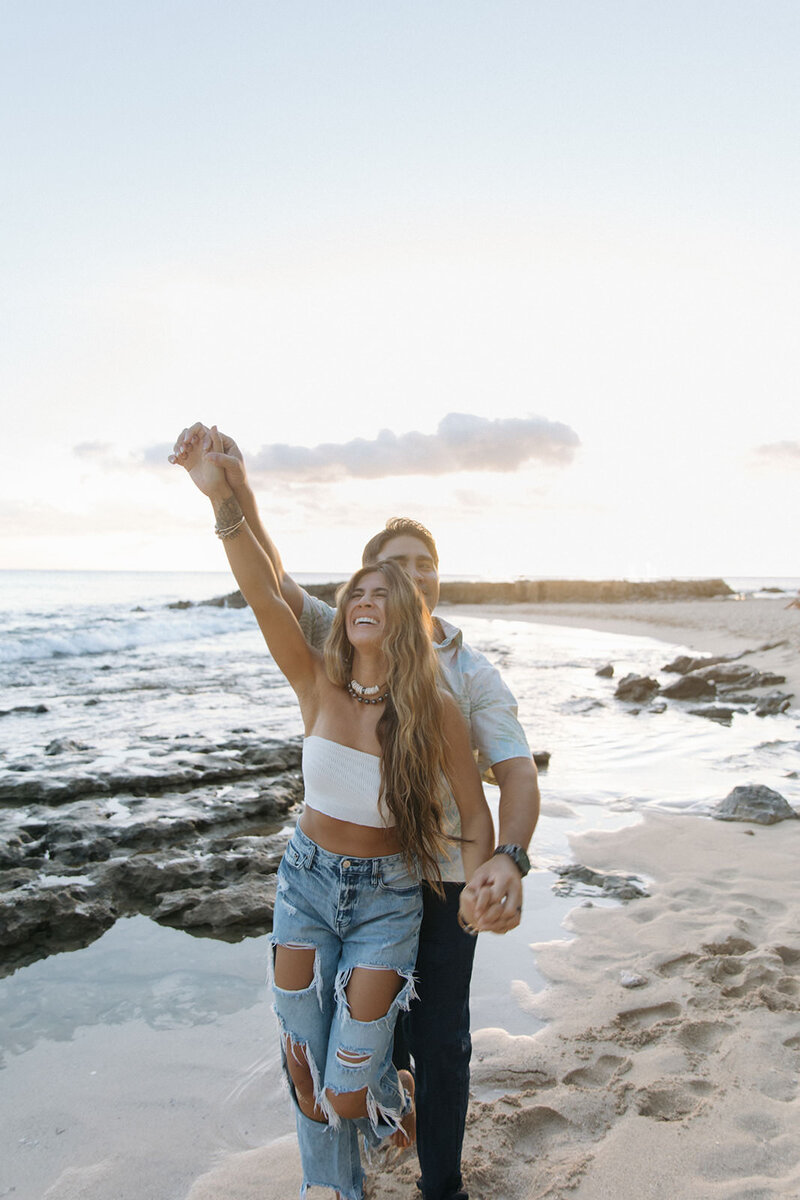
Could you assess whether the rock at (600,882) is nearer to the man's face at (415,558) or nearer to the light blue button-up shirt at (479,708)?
the light blue button-up shirt at (479,708)

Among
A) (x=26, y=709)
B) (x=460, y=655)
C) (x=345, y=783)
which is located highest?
(x=460, y=655)

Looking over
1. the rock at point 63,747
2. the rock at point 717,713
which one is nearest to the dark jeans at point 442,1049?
the rock at point 63,747

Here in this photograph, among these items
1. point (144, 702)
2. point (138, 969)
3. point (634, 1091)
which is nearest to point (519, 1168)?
point (634, 1091)

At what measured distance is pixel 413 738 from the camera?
2.43 metres

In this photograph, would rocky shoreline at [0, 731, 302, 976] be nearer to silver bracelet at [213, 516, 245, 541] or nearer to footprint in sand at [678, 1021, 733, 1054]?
footprint in sand at [678, 1021, 733, 1054]

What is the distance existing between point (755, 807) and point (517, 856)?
16.4 ft

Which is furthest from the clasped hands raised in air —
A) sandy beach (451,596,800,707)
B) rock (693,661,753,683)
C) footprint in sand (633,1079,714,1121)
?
rock (693,661,753,683)

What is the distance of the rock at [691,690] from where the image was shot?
529 inches

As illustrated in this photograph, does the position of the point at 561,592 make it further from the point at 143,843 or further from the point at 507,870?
the point at 507,870

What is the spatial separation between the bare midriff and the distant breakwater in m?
49.2

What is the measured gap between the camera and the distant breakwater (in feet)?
173

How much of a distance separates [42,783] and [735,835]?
6091 millimetres

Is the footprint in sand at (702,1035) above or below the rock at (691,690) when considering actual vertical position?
below

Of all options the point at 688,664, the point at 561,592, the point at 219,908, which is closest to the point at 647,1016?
the point at 219,908
